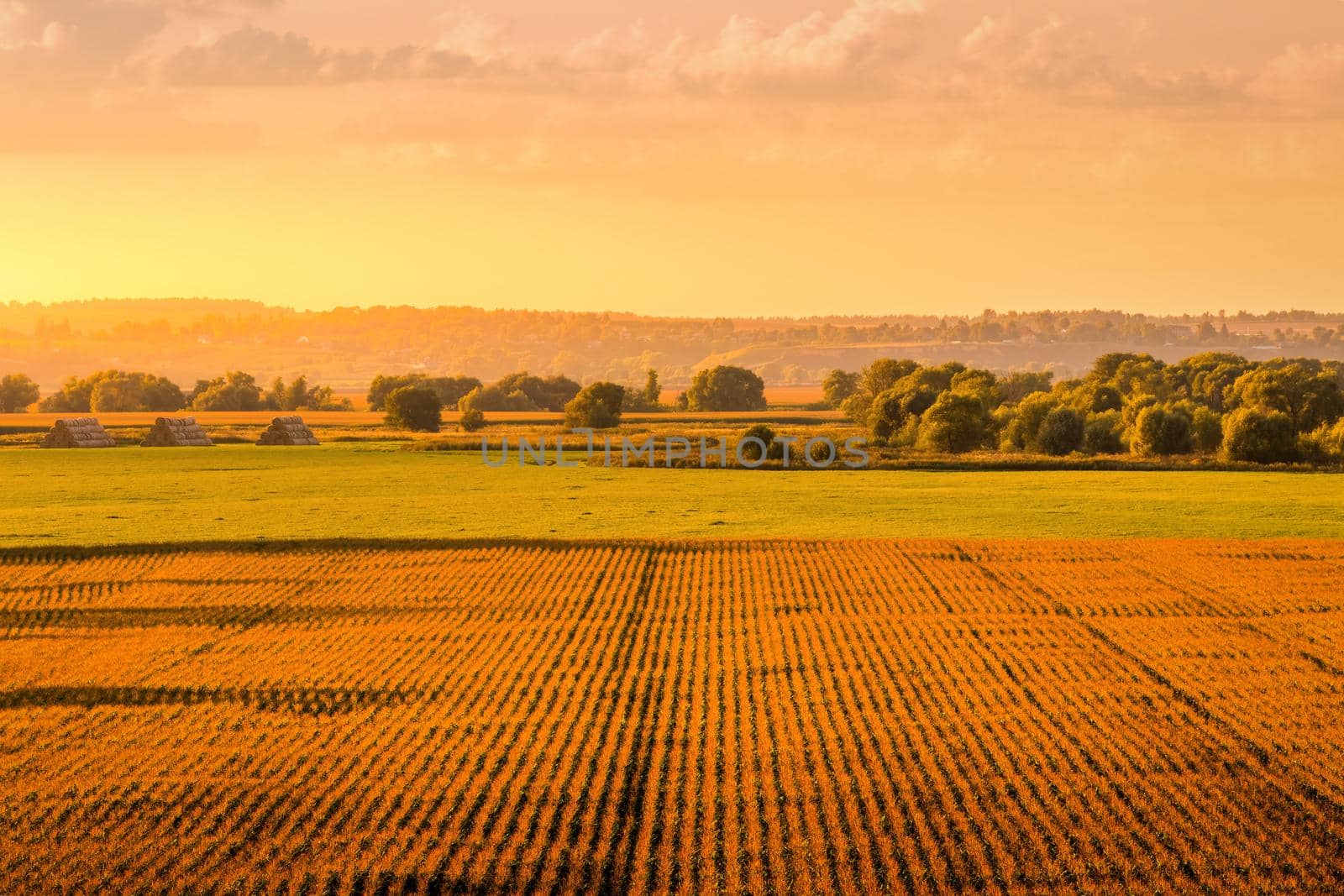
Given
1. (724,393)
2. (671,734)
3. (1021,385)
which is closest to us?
(671,734)

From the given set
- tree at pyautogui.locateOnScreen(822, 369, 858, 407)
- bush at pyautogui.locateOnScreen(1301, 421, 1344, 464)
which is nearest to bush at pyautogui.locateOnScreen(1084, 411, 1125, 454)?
bush at pyautogui.locateOnScreen(1301, 421, 1344, 464)

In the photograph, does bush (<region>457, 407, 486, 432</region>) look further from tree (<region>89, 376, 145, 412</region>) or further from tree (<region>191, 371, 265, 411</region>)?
tree (<region>89, 376, 145, 412</region>)

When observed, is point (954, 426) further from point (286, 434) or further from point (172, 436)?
point (172, 436)

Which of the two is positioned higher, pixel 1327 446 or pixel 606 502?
pixel 1327 446

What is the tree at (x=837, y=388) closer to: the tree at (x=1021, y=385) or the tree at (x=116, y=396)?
the tree at (x=1021, y=385)

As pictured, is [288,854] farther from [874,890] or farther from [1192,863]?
[1192,863]

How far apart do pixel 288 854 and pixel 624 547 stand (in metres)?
26.7

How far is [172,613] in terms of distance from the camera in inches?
1186

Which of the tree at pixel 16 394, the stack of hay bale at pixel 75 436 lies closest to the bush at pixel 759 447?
the stack of hay bale at pixel 75 436

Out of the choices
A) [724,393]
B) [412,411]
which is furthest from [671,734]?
[724,393]

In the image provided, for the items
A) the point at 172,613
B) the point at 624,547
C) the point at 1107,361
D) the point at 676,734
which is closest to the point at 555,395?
the point at 1107,361

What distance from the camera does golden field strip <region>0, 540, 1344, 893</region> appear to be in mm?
14914

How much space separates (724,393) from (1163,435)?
83.6 meters

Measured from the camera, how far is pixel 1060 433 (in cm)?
8769
